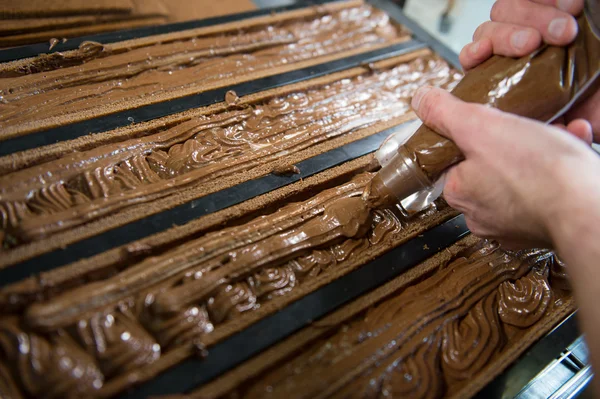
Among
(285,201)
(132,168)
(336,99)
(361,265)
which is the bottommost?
(361,265)

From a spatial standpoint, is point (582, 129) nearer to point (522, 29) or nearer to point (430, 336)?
point (522, 29)

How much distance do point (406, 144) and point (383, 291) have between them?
0.85m

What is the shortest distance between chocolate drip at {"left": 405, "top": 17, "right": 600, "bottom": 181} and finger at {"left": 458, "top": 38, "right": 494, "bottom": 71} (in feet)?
0.22

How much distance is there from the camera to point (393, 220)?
2469mm

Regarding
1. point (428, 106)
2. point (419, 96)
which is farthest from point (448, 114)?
point (419, 96)

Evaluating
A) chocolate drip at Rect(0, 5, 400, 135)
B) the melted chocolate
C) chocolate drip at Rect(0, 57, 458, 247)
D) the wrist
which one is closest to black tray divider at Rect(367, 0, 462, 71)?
chocolate drip at Rect(0, 5, 400, 135)

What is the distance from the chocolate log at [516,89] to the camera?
184cm

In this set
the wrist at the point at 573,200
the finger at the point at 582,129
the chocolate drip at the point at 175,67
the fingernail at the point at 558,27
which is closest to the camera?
the wrist at the point at 573,200

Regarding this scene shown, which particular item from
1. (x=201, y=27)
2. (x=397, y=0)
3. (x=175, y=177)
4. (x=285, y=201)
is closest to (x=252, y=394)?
(x=285, y=201)

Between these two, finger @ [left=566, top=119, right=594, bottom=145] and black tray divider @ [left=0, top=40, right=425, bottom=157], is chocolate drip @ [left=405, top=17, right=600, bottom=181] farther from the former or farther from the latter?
black tray divider @ [left=0, top=40, right=425, bottom=157]

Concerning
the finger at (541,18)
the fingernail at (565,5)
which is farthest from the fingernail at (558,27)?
the fingernail at (565,5)

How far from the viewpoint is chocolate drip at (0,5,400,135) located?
251 cm

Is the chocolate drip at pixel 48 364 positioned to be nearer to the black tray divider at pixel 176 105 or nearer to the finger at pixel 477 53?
Answer: the black tray divider at pixel 176 105

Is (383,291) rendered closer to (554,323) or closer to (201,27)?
(554,323)
